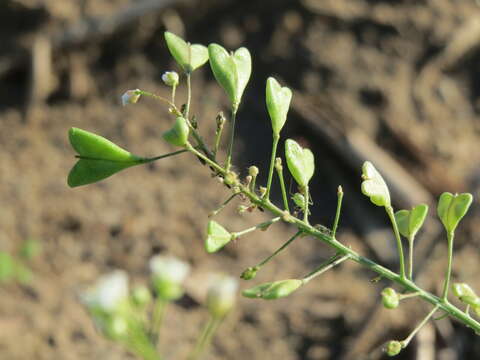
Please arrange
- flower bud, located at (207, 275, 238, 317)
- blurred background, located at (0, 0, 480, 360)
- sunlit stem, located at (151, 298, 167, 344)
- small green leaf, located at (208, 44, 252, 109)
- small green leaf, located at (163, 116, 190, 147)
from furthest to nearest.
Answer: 1. blurred background, located at (0, 0, 480, 360)
2. flower bud, located at (207, 275, 238, 317)
3. sunlit stem, located at (151, 298, 167, 344)
4. small green leaf, located at (208, 44, 252, 109)
5. small green leaf, located at (163, 116, 190, 147)

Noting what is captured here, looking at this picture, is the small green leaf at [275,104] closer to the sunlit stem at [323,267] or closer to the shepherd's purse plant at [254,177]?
the shepherd's purse plant at [254,177]

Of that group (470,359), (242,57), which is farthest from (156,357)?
(470,359)

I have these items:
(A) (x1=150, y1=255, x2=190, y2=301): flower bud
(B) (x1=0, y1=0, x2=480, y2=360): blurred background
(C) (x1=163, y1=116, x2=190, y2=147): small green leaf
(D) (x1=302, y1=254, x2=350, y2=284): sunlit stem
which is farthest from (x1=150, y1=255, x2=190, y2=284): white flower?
(C) (x1=163, y1=116, x2=190, y2=147): small green leaf

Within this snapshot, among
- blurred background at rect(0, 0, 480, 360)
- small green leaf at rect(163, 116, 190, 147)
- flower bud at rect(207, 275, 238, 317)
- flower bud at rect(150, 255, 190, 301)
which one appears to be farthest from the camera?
blurred background at rect(0, 0, 480, 360)

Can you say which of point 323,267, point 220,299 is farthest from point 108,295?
point 323,267

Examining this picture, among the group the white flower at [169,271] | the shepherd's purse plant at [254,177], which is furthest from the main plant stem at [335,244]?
the white flower at [169,271]

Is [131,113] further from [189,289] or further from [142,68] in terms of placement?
[189,289]

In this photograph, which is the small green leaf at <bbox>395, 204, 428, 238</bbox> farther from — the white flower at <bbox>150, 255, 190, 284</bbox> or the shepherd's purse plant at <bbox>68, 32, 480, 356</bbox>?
the white flower at <bbox>150, 255, 190, 284</bbox>
